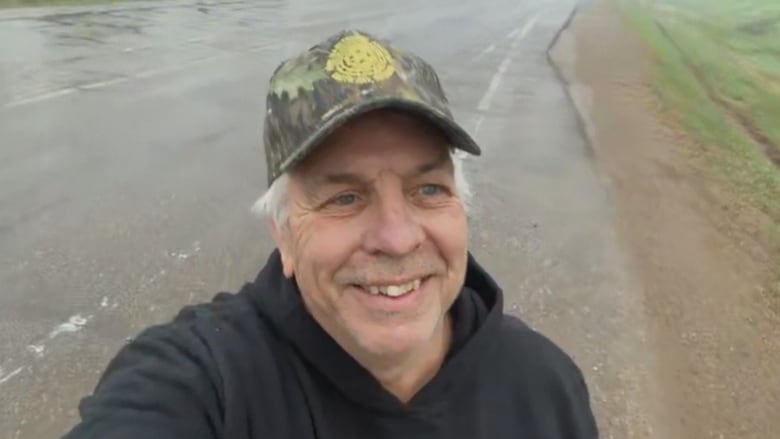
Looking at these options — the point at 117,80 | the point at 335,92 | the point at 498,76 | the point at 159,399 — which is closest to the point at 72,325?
the point at 159,399

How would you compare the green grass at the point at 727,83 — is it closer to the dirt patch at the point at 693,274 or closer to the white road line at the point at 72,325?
the dirt patch at the point at 693,274

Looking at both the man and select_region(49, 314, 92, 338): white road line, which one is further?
select_region(49, 314, 92, 338): white road line

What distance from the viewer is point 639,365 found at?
4832 mm

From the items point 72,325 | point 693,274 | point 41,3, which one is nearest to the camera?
point 72,325

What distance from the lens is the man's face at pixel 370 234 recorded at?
65.2 inches

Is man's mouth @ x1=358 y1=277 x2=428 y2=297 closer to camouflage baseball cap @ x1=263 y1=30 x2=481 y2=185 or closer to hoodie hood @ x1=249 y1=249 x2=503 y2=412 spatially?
hoodie hood @ x1=249 y1=249 x2=503 y2=412

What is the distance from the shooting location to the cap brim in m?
1.57

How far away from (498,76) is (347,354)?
44.8ft

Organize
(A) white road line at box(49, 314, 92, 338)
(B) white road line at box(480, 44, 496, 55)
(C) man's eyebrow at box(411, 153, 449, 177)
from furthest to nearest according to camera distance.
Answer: (B) white road line at box(480, 44, 496, 55) → (A) white road line at box(49, 314, 92, 338) → (C) man's eyebrow at box(411, 153, 449, 177)

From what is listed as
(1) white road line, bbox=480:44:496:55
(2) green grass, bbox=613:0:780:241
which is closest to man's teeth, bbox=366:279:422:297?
(2) green grass, bbox=613:0:780:241

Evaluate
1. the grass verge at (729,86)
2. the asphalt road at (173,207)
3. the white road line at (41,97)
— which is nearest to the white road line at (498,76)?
the asphalt road at (173,207)

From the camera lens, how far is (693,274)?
6.38 metres

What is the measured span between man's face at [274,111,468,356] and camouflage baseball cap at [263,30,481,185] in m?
0.05

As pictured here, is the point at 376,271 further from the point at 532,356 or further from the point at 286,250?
the point at 532,356
